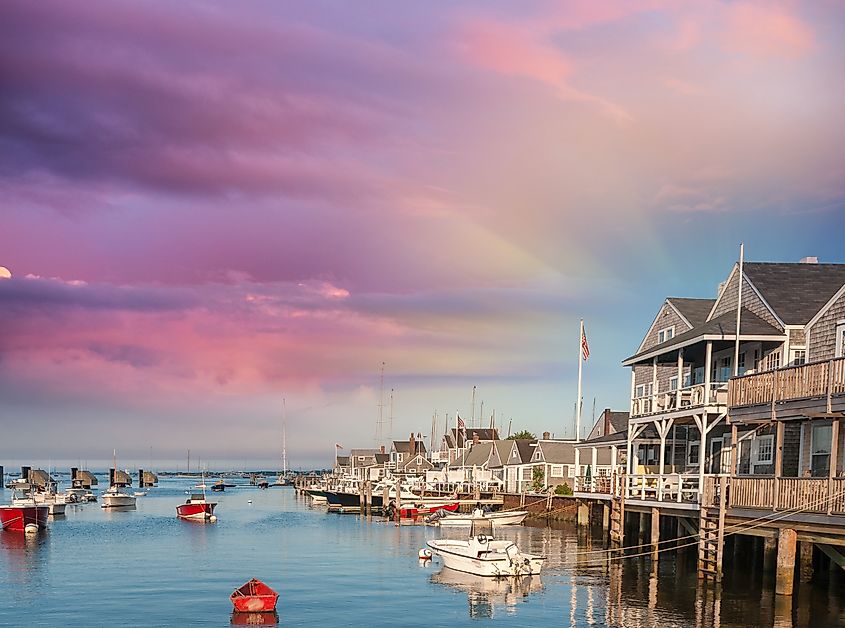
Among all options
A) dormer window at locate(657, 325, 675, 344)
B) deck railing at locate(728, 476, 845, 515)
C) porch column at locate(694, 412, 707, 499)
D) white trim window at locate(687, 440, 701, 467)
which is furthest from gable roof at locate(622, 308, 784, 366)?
deck railing at locate(728, 476, 845, 515)

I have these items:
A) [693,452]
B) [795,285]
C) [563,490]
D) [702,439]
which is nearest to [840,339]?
[702,439]

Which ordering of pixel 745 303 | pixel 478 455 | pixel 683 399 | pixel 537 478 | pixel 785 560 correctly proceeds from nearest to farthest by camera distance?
pixel 785 560 < pixel 745 303 < pixel 683 399 < pixel 537 478 < pixel 478 455

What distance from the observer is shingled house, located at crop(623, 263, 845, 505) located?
37688 mm

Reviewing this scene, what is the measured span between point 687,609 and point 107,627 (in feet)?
69.7

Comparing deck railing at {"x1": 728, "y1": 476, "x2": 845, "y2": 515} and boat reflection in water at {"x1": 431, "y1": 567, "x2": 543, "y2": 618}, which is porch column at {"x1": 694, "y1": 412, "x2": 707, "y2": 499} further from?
boat reflection in water at {"x1": 431, "y1": 567, "x2": 543, "y2": 618}

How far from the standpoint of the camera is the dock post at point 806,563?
3891 centimetres

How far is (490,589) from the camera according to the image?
141ft

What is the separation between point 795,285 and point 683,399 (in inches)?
311

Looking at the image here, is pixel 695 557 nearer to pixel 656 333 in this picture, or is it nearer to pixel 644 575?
pixel 644 575

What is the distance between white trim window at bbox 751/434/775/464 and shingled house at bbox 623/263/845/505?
0.05 m

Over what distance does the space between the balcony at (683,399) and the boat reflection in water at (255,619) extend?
22081mm

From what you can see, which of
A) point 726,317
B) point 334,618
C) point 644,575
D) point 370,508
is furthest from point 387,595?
point 370,508

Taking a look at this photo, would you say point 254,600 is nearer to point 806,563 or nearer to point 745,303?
point 806,563

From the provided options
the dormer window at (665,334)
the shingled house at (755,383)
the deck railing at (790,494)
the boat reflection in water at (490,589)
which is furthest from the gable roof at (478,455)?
the deck railing at (790,494)
